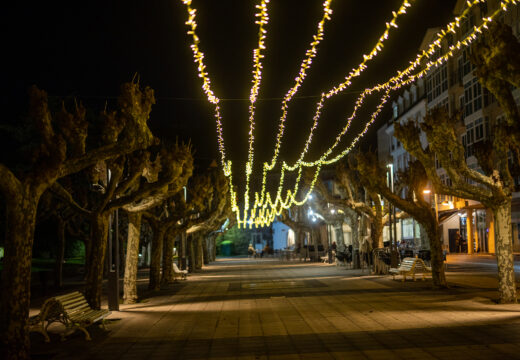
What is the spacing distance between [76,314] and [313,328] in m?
4.61

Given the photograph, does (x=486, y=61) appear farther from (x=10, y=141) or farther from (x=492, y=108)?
(x=492, y=108)

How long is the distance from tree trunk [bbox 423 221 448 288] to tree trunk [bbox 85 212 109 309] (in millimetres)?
10362

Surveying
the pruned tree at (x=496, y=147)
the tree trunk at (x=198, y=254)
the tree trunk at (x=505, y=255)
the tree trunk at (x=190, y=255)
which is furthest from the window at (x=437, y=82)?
the tree trunk at (x=505, y=255)

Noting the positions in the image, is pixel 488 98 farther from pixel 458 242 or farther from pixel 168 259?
pixel 168 259

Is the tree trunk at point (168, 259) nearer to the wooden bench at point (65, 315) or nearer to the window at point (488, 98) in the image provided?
the wooden bench at point (65, 315)

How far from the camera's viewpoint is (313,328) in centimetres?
1189

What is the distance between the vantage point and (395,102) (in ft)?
217

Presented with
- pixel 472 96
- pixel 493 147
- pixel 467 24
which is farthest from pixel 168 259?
pixel 467 24

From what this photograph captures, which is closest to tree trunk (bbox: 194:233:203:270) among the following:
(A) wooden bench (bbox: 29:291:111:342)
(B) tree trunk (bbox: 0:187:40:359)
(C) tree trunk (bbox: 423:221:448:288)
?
(C) tree trunk (bbox: 423:221:448:288)

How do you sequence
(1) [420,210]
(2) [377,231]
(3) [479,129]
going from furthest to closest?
(3) [479,129] < (2) [377,231] < (1) [420,210]

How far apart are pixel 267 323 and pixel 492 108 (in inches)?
1306

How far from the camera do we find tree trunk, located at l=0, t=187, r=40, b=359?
8.78 meters

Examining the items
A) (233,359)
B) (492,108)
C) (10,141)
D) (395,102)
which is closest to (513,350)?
(233,359)

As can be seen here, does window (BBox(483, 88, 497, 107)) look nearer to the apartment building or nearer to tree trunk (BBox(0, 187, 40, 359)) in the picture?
the apartment building
